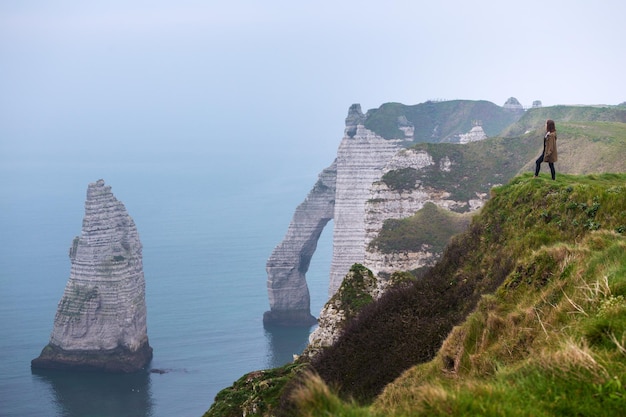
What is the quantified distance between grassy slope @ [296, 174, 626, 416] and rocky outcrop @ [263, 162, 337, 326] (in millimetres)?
107915

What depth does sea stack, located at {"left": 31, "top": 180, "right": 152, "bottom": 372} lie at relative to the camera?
9869cm

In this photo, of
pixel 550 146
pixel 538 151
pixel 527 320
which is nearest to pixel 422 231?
pixel 538 151

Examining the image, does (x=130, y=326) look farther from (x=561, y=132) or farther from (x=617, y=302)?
(x=617, y=302)

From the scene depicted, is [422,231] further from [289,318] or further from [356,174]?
[289,318]

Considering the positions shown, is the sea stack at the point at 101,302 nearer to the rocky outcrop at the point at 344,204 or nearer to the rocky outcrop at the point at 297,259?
the rocky outcrop at the point at 344,204

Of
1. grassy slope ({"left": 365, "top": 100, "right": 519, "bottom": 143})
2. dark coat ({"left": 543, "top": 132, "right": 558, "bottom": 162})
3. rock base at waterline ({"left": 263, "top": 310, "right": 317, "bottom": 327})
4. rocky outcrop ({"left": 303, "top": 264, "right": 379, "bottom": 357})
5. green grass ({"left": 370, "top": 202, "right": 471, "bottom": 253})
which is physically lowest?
rock base at waterline ({"left": 263, "top": 310, "right": 317, "bottom": 327})

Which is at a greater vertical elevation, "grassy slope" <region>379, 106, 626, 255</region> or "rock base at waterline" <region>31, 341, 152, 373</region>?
"grassy slope" <region>379, 106, 626, 255</region>

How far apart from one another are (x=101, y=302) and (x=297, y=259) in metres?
45.7

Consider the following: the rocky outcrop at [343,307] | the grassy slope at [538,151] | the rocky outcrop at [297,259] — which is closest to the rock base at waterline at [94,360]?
the rocky outcrop at [297,259]

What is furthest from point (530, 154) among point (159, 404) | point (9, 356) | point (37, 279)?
point (37, 279)

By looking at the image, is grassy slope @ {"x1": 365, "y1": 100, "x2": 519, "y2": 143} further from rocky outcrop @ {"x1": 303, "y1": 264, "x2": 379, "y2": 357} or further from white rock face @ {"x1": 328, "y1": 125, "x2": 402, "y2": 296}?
rocky outcrop @ {"x1": 303, "y1": 264, "x2": 379, "y2": 357}

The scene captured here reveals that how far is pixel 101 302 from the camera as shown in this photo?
325 ft

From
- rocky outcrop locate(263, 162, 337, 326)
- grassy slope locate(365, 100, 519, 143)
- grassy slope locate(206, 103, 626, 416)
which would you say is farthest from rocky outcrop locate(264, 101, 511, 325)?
grassy slope locate(365, 100, 519, 143)

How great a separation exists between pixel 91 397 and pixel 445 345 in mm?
81144
